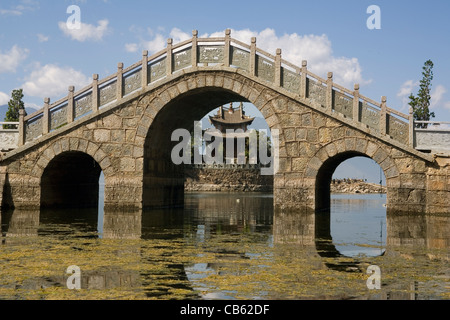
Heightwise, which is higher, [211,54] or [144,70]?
[211,54]

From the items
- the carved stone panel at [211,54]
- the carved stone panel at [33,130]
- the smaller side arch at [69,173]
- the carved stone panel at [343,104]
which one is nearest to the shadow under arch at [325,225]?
the carved stone panel at [343,104]

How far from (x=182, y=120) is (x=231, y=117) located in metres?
40.3

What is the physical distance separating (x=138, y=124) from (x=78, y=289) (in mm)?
13621

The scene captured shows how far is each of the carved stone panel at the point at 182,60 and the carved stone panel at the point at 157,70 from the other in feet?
1.41

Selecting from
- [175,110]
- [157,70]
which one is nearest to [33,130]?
[157,70]

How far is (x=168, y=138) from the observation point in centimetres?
2148

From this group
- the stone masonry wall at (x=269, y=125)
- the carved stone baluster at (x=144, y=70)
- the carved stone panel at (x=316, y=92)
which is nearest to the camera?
the stone masonry wall at (x=269, y=125)

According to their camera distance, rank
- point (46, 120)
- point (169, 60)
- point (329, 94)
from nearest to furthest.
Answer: point (329, 94) → point (169, 60) → point (46, 120)

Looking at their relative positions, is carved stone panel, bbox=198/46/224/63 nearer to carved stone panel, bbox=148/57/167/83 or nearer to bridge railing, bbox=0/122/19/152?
carved stone panel, bbox=148/57/167/83

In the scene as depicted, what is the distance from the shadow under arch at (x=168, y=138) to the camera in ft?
63.5

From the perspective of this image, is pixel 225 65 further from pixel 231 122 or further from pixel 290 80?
pixel 231 122

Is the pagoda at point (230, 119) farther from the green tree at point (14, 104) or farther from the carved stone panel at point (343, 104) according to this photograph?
the carved stone panel at point (343, 104)

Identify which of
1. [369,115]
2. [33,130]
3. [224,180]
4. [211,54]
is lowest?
[224,180]

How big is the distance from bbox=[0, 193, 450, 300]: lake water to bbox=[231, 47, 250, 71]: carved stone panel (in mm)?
6914
